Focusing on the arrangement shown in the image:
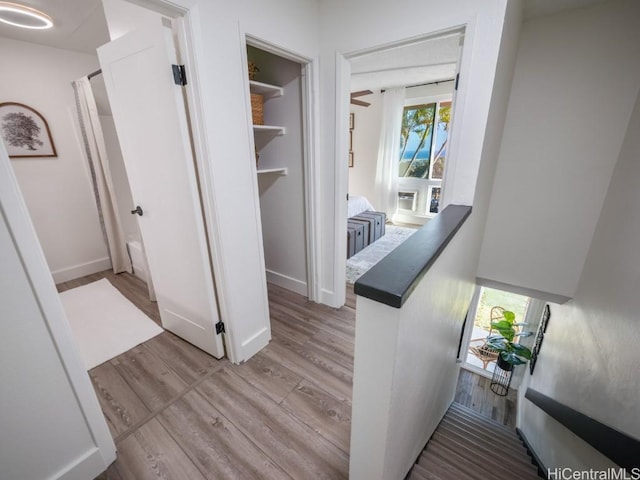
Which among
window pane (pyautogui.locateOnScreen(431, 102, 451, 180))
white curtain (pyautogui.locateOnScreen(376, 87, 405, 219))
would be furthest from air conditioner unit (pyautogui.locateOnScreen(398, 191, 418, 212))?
window pane (pyautogui.locateOnScreen(431, 102, 451, 180))

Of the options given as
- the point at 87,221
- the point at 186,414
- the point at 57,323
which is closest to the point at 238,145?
the point at 57,323

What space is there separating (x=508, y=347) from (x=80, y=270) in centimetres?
526

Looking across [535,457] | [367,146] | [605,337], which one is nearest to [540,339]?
[535,457]

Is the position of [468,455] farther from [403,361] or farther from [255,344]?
[255,344]

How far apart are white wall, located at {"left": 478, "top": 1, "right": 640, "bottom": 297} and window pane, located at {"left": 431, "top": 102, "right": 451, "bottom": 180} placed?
9.70 ft

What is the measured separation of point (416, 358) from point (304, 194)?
1.65 meters

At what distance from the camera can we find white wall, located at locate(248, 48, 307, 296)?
2.18 m

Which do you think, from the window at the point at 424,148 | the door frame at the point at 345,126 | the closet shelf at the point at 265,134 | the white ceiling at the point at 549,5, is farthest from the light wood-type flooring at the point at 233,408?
the window at the point at 424,148

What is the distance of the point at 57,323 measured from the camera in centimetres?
102

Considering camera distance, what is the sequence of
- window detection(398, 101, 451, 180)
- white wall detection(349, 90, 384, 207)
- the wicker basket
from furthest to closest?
white wall detection(349, 90, 384, 207), window detection(398, 101, 451, 180), the wicker basket

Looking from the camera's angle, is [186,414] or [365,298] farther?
[186,414]

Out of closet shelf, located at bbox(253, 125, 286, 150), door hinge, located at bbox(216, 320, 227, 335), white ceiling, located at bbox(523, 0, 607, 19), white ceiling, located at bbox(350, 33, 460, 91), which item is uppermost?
white ceiling, located at bbox(350, 33, 460, 91)

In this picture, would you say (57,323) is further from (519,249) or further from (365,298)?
(519,249)

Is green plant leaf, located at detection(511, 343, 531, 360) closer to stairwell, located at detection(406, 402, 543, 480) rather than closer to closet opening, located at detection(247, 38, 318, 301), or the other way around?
stairwell, located at detection(406, 402, 543, 480)
